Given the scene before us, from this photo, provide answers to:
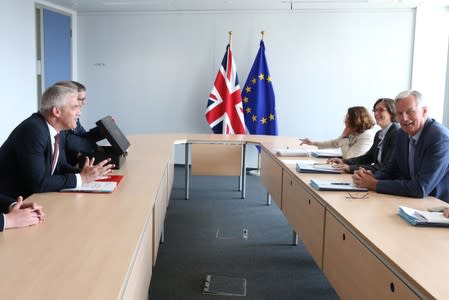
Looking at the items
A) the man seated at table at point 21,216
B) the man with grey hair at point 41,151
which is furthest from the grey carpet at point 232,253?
the man seated at table at point 21,216

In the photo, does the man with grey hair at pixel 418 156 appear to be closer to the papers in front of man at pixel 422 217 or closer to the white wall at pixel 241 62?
the papers in front of man at pixel 422 217

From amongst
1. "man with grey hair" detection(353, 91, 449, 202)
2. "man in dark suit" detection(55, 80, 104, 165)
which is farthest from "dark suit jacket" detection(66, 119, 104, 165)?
"man with grey hair" detection(353, 91, 449, 202)

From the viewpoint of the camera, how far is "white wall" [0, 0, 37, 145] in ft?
16.3

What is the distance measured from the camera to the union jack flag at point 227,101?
6.29 meters

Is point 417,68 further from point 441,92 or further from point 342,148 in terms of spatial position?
point 342,148

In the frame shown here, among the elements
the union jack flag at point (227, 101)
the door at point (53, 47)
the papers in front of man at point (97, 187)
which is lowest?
the papers in front of man at point (97, 187)

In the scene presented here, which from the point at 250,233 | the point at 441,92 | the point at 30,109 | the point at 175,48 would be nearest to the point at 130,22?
the point at 175,48

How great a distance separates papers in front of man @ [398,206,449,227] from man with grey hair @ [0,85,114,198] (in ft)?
5.00

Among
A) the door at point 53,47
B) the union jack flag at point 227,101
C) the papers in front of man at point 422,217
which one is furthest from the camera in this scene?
the union jack flag at point 227,101

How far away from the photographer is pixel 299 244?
145 inches

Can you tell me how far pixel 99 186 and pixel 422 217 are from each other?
1.53m

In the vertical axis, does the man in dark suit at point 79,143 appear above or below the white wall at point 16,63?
below

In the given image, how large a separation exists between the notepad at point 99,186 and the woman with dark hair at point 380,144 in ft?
5.04

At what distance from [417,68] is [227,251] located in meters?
4.52
